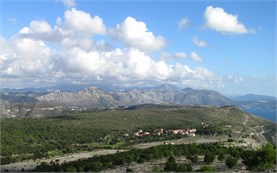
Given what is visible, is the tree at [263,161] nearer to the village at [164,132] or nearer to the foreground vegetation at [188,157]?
the foreground vegetation at [188,157]

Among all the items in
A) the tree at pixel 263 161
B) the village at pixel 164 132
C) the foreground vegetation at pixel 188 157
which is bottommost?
the village at pixel 164 132

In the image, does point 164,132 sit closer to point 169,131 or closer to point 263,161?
point 169,131

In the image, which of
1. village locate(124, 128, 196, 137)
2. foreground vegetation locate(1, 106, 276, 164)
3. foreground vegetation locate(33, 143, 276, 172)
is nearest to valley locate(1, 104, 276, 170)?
foreground vegetation locate(1, 106, 276, 164)

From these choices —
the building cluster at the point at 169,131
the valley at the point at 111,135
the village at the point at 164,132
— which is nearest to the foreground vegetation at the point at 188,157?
the valley at the point at 111,135

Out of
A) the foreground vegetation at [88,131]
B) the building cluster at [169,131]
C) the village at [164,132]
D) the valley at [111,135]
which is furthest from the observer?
the building cluster at [169,131]

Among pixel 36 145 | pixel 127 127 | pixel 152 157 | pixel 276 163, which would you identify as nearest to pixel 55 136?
pixel 36 145

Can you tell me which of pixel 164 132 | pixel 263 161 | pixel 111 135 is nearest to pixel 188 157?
pixel 263 161

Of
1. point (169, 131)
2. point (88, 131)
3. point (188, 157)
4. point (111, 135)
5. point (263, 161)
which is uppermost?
point (263, 161)

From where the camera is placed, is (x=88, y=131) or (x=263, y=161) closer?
(x=263, y=161)

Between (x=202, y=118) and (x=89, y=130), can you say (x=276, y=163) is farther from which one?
(x=202, y=118)

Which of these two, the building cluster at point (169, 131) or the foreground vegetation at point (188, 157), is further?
the building cluster at point (169, 131)
